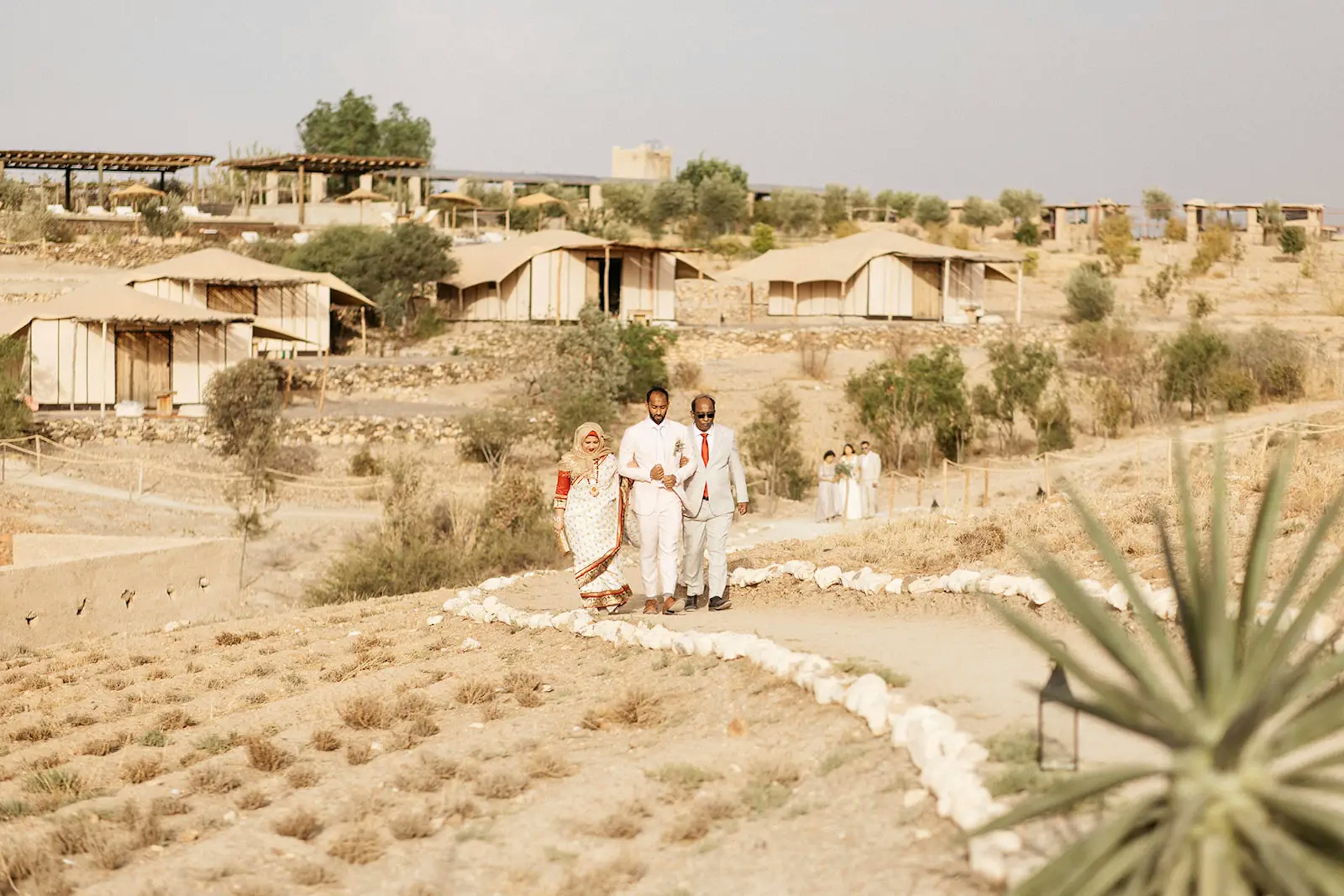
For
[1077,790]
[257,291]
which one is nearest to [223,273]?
[257,291]

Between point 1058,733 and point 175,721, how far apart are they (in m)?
5.98

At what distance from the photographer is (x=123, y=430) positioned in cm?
2861

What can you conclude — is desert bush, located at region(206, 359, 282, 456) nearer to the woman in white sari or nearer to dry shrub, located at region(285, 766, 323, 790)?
the woman in white sari

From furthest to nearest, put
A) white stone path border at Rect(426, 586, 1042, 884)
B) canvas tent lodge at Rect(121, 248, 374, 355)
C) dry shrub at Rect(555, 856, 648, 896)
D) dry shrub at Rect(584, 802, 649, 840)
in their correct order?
canvas tent lodge at Rect(121, 248, 374, 355), dry shrub at Rect(584, 802, 649, 840), dry shrub at Rect(555, 856, 648, 896), white stone path border at Rect(426, 586, 1042, 884)

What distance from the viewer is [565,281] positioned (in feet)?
133

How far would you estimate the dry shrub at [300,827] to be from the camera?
6824mm

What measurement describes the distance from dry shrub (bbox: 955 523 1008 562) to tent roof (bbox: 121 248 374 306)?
86.3 feet

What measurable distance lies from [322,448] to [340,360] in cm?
680

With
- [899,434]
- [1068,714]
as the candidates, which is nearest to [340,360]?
[899,434]

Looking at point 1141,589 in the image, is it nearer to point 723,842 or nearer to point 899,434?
point 723,842

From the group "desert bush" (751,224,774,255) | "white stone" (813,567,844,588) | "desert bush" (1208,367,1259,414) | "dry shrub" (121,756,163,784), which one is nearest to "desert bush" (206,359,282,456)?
"white stone" (813,567,844,588)

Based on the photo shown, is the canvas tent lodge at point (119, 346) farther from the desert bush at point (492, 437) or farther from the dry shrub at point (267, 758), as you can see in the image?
the dry shrub at point (267, 758)

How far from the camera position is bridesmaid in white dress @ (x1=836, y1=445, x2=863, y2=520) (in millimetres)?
20938

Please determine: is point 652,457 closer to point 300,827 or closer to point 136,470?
point 300,827
